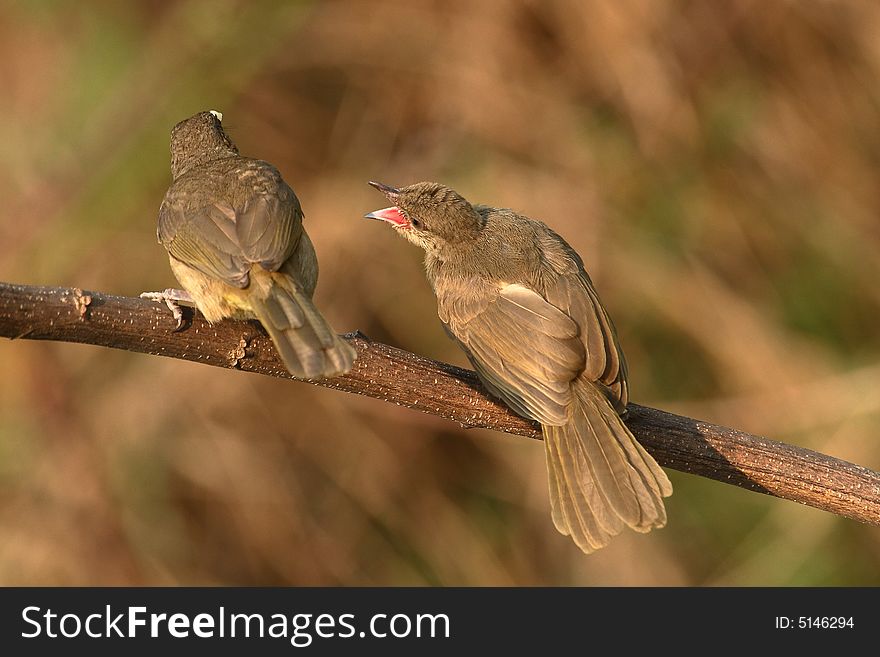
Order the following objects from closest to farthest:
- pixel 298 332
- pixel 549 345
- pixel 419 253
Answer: pixel 298 332 < pixel 549 345 < pixel 419 253

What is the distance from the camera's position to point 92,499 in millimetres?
→ 5887

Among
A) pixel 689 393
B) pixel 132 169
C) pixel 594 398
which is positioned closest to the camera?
pixel 594 398

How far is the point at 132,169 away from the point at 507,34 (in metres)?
2.31

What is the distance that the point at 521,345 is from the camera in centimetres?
379

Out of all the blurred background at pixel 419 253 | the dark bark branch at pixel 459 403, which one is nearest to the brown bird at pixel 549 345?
the dark bark branch at pixel 459 403

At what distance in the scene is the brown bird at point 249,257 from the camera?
3156 millimetres

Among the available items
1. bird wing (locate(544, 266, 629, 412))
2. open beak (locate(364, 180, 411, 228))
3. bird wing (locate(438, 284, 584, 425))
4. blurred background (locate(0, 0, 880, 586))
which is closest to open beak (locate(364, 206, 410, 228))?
open beak (locate(364, 180, 411, 228))

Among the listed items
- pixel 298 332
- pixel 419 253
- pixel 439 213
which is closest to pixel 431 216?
pixel 439 213

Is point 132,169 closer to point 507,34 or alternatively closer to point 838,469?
point 507,34

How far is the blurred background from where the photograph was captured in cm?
591

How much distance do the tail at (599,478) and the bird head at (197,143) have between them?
1.78m

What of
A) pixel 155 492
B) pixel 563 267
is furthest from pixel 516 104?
pixel 155 492

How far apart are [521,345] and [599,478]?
1.79 ft

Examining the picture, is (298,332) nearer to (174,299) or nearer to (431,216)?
(174,299)
